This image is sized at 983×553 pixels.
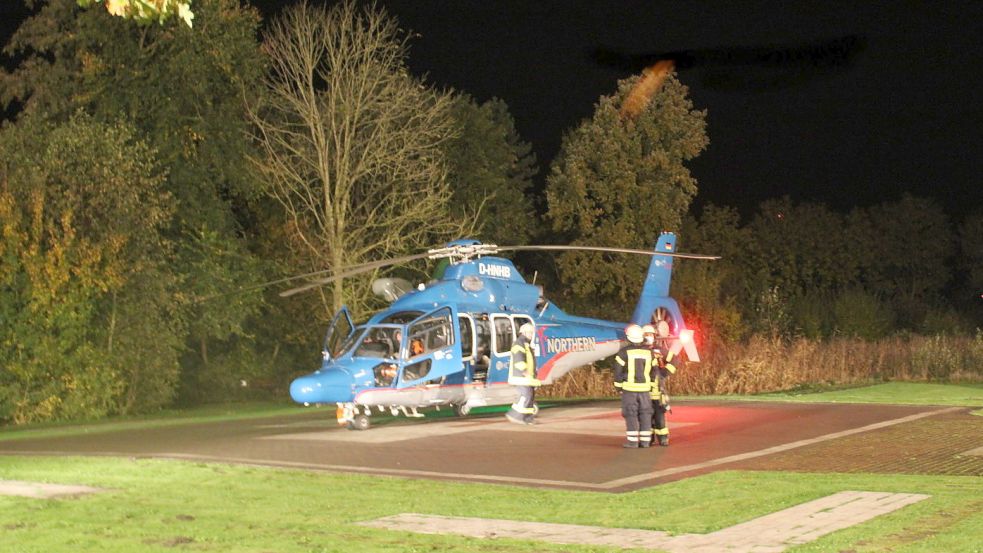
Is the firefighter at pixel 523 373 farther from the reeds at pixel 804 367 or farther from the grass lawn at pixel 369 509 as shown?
the reeds at pixel 804 367

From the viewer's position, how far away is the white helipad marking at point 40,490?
13211mm

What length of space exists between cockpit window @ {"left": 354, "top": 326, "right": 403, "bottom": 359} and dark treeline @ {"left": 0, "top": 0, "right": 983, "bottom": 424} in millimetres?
2481

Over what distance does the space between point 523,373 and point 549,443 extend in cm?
296

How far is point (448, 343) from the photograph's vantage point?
71.2 feet

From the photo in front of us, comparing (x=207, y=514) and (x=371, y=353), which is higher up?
(x=371, y=353)

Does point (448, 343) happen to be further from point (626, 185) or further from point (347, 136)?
point (626, 185)

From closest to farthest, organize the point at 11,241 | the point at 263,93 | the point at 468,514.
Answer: the point at 468,514 → the point at 11,241 → the point at 263,93

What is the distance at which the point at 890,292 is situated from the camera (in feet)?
255

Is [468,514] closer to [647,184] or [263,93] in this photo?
[263,93]

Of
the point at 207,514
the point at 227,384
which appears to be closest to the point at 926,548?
the point at 207,514

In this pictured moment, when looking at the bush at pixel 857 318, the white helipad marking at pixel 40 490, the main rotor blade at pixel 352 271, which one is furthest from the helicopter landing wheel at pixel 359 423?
the bush at pixel 857 318

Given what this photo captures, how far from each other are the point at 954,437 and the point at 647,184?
28.9 meters

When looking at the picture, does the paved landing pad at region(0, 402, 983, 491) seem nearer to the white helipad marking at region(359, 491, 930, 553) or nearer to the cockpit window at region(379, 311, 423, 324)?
the cockpit window at region(379, 311, 423, 324)

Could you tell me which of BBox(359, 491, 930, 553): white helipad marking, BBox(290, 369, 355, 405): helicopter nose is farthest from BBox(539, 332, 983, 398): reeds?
BBox(359, 491, 930, 553): white helipad marking
